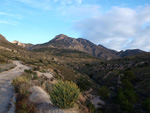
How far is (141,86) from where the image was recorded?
19.9 metres

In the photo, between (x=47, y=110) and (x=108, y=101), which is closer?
→ (x=47, y=110)

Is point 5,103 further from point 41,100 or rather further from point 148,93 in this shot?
point 148,93

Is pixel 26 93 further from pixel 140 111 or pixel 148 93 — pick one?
pixel 148 93

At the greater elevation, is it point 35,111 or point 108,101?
point 35,111

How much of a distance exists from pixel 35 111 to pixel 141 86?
20266mm

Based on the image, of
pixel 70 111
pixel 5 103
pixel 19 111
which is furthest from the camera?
pixel 5 103

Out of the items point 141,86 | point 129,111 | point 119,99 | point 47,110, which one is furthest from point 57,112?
point 141,86

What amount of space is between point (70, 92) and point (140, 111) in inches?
478

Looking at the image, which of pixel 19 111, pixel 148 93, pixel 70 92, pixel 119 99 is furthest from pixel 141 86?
pixel 19 111

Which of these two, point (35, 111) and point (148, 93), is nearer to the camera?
point (35, 111)

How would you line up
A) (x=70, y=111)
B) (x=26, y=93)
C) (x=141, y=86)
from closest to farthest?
(x=70, y=111) < (x=26, y=93) < (x=141, y=86)

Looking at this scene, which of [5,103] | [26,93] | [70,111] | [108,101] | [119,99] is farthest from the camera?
[108,101]

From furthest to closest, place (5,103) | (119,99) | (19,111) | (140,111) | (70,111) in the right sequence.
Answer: (119,99) < (140,111) < (5,103) < (70,111) < (19,111)

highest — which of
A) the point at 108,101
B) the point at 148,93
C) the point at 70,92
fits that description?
the point at 70,92
